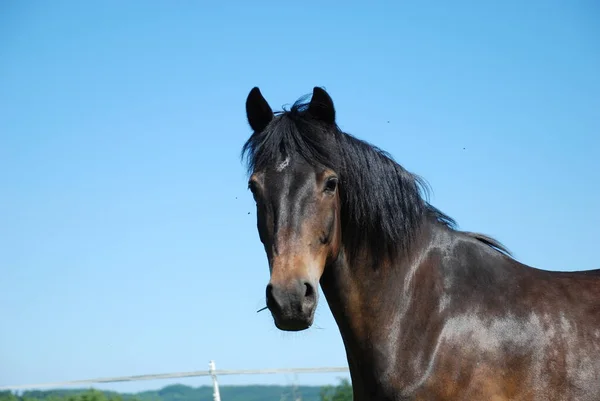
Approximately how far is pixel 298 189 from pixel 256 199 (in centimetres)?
30

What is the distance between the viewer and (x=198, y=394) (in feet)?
36.8

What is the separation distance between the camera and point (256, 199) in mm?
3850

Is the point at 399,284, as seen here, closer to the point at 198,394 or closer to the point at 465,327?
the point at 465,327

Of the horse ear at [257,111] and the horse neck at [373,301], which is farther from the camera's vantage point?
the horse ear at [257,111]

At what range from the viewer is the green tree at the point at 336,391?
31.7 feet

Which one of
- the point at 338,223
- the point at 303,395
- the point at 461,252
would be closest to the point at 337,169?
the point at 338,223

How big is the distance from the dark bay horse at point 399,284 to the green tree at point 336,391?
5974 mm

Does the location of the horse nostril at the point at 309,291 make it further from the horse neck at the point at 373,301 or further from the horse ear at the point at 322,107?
the horse ear at the point at 322,107

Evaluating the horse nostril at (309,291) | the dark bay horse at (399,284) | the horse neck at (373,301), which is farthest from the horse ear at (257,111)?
the horse nostril at (309,291)

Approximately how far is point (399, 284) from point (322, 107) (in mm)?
1132

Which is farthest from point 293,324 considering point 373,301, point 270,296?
point 373,301

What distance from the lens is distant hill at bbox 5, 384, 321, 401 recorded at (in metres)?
10.0

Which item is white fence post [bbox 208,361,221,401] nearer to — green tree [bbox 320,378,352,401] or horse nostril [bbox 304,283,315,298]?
green tree [bbox 320,378,352,401]

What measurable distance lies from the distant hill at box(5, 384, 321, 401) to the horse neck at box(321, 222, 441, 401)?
639 centimetres
